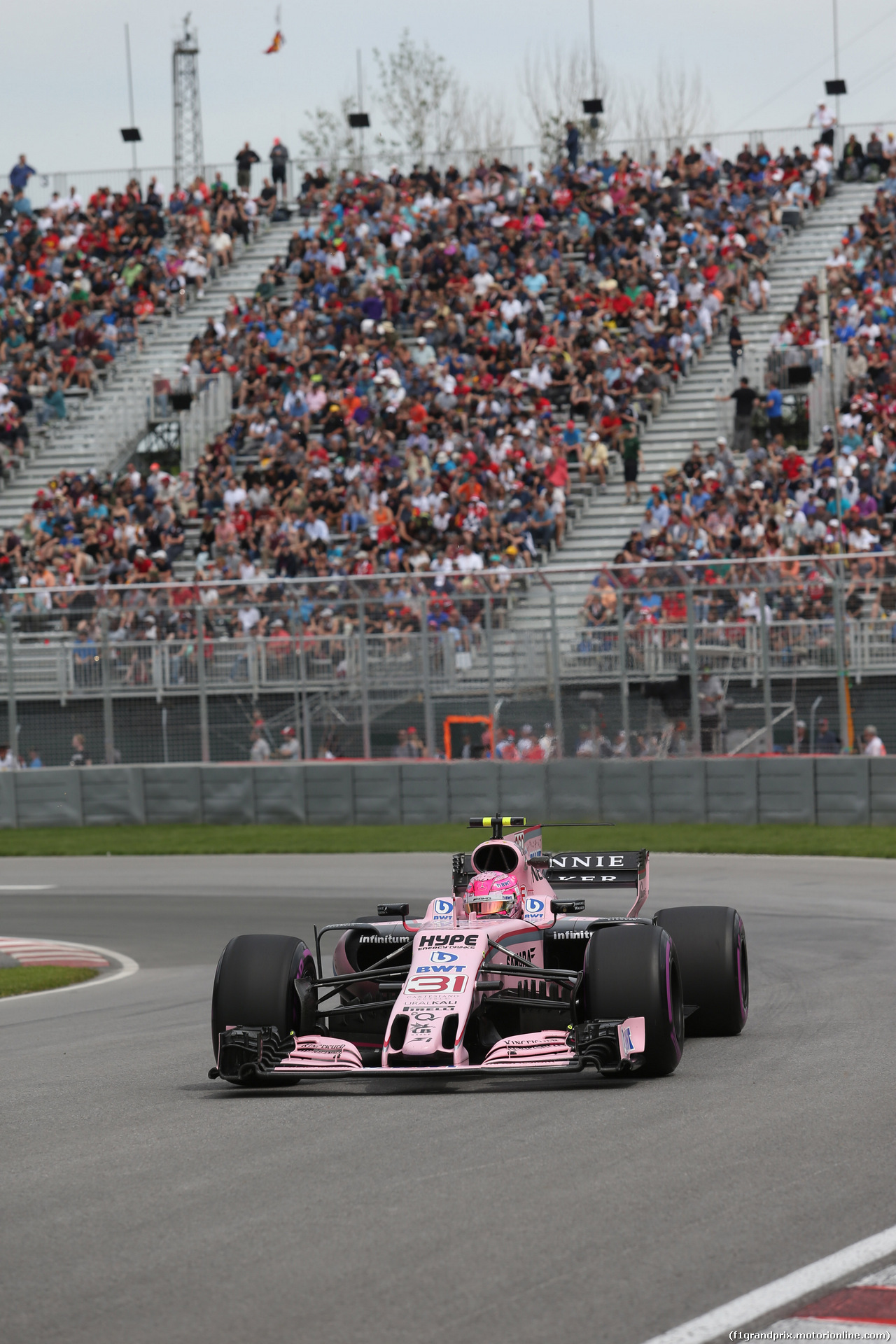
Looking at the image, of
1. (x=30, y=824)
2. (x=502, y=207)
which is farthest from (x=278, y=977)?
(x=502, y=207)

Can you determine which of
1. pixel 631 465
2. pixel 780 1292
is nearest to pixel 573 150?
pixel 631 465

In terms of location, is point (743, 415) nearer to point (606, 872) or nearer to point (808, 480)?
point (808, 480)

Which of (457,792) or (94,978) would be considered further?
(457,792)

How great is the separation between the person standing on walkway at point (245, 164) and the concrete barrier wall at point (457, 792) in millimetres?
20786

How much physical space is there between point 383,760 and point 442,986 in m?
16.2

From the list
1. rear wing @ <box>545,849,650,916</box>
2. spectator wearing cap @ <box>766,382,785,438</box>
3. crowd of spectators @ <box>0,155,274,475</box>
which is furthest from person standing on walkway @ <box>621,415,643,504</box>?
rear wing @ <box>545,849,650,916</box>

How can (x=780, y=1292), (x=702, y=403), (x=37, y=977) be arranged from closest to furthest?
(x=780, y=1292) < (x=37, y=977) < (x=702, y=403)

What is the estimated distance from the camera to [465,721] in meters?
23.7

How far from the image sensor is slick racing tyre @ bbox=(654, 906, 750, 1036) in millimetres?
9375

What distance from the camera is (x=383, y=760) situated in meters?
24.2

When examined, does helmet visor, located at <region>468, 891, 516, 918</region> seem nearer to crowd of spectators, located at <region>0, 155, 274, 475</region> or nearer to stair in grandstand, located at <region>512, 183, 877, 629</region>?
stair in grandstand, located at <region>512, 183, 877, 629</region>

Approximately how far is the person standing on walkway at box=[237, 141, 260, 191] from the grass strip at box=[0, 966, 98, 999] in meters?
30.9

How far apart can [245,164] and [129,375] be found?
24.7ft

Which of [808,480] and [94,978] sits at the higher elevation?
[808,480]
